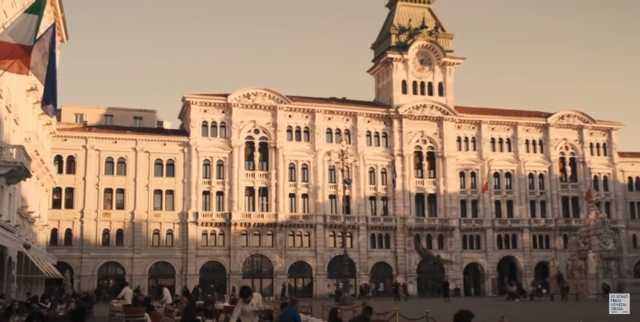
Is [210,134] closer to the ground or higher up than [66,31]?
closer to the ground

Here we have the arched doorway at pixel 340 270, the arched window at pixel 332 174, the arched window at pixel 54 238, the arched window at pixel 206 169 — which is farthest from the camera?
the arched window at pixel 332 174

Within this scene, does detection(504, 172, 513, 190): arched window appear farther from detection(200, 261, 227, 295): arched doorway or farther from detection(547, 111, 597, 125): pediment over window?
detection(200, 261, 227, 295): arched doorway

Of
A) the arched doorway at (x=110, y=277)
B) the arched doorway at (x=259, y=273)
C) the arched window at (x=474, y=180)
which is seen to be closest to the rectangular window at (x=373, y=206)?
the arched window at (x=474, y=180)

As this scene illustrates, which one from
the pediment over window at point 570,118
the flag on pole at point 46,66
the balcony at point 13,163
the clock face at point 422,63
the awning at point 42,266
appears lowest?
the awning at point 42,266

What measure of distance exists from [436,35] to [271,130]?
2077 cm

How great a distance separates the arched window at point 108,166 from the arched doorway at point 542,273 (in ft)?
132

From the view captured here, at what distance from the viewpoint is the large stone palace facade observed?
63.8 m

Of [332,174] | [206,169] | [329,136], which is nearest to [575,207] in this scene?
[332,174]

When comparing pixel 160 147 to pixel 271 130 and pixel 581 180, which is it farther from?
pixel 581 180

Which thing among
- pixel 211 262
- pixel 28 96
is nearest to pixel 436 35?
pixel 211 262

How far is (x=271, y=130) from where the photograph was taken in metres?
68.0

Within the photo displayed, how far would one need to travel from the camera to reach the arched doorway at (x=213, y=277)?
6456 centimetres

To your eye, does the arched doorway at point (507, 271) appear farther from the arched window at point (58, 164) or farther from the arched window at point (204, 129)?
the arched window at point (58, 164)

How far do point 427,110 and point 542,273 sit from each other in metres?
Answer: 19.4
